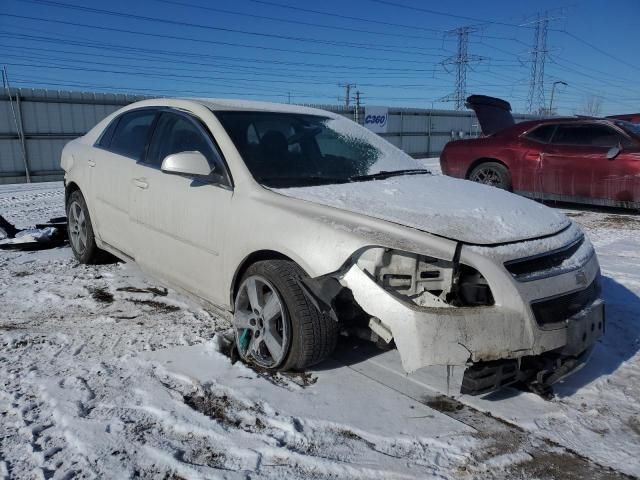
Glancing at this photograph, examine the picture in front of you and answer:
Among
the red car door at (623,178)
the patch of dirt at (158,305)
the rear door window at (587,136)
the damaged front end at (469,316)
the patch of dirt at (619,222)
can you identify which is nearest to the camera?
the damaged front end at (469,316)

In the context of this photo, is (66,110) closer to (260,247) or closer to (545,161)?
(545,161)

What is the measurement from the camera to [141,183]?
3809 millimetres

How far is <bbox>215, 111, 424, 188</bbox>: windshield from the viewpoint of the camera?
10.5 ft

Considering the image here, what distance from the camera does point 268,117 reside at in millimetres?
3693

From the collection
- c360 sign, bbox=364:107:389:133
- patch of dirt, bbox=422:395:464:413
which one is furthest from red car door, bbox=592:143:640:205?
c360 sign, bbox=364:107:389:133

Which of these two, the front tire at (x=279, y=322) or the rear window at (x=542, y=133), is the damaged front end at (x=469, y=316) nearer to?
the front tire at (x=279, y=322)

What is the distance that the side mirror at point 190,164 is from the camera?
312 cm

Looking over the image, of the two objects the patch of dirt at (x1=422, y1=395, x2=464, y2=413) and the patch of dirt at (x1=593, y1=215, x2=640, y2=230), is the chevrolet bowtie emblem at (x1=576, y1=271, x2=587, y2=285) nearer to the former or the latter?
the patch of dirt at (x1=422, y1=395, x2=464, y2=413)

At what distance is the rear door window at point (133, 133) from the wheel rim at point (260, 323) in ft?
5.52

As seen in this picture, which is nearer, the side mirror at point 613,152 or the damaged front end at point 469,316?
the damaged front end at point 469,316

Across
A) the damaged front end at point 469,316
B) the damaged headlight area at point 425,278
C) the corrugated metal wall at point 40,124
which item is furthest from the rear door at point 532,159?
the corrugated metal wall at point 40,124

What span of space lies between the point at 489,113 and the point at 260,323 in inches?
316

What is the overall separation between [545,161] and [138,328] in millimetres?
6761

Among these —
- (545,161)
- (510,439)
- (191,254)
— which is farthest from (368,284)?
(545,161)
